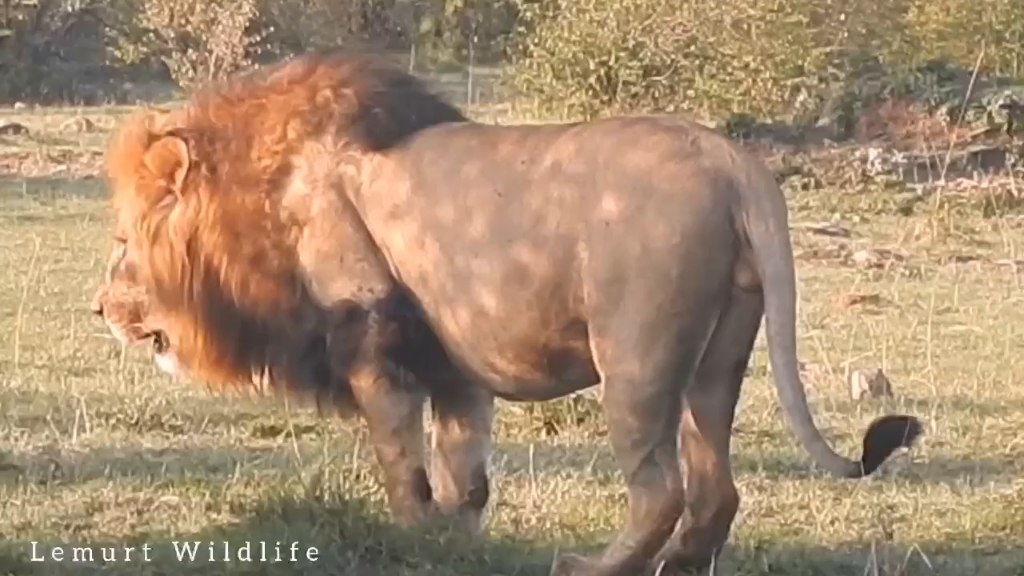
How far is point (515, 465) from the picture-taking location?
730 cm

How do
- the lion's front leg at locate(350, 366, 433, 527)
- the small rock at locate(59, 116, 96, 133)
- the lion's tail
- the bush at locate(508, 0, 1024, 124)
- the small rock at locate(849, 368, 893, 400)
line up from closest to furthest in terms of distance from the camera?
the lion's tail, the lion's front leg at locate(350, 366, 433, 527), the small rock at locate(849, 368, 893, 400), the small rock at locate(59, 116, 96, 133), the bush at locate(508, 0, 1024, 124)

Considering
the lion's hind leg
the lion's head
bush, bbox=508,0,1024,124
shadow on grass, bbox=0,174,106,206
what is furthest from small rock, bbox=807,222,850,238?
the lion's hind leg

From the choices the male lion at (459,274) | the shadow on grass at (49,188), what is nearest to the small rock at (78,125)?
the shadow on grass at (49,188)

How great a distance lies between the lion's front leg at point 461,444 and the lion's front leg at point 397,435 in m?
0.21

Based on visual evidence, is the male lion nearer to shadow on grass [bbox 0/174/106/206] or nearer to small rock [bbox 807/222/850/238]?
small rock [bbox 807/222/850/238]

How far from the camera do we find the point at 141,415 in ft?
26.0

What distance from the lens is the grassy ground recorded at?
571 cm

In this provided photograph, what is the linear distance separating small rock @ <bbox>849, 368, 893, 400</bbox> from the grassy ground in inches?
4.1

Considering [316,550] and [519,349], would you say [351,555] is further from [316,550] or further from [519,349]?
[519,349]

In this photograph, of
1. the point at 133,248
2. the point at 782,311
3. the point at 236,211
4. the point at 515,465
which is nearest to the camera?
the point at 782,311

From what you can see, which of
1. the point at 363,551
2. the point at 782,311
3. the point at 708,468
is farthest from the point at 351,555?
the point at 782,311

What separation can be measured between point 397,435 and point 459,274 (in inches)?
19.5

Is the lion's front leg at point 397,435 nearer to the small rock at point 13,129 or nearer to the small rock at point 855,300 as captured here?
the small rock at point 855,300

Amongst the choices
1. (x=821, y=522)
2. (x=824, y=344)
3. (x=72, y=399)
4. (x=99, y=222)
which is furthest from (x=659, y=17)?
(x=821, y=522)
